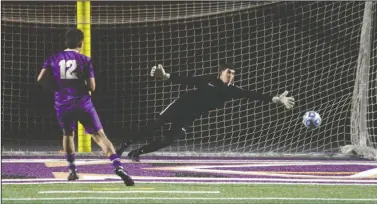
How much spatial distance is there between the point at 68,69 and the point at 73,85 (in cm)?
21

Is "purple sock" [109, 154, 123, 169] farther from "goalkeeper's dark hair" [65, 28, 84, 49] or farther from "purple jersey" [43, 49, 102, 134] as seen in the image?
"goalkeeper's dark hair" [65, 28, 84, 49]

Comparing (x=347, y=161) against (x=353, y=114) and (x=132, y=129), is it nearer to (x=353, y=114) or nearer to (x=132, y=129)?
(x=353, y=114)

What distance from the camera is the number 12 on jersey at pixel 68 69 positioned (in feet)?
24.2

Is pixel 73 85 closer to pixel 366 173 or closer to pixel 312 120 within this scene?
pixel 312 120

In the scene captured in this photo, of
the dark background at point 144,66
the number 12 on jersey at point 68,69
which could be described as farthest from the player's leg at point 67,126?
the dark background at point 144,66

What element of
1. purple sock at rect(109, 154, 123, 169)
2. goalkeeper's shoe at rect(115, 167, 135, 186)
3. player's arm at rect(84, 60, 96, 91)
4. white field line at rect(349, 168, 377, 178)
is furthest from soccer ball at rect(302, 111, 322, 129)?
player's arm at rect(84, 60, 96, 91)

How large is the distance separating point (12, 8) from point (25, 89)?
4.20 ft

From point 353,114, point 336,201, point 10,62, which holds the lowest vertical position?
point 336,201

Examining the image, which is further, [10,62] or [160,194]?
[10,62]

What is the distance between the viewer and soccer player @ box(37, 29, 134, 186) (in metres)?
7.39

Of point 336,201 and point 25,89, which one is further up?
point 25,89

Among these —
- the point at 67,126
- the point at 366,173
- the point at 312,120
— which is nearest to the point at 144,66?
the point at 312,120

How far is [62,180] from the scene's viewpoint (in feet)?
29.2

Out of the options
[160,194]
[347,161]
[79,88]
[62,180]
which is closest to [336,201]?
[160,194]
